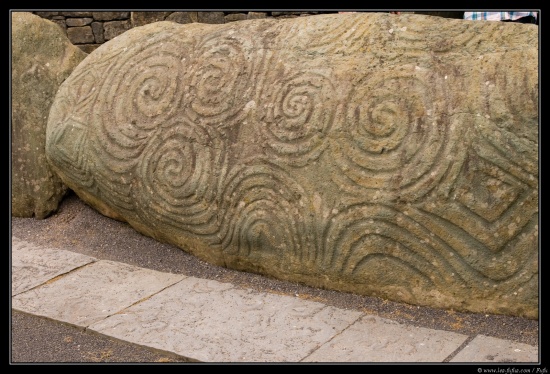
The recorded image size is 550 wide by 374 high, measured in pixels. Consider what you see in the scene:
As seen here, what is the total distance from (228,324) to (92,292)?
2.75 feet

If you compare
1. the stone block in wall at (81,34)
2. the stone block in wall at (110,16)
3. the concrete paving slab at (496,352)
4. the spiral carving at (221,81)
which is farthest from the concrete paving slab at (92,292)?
the stone block in wall at (81,34)

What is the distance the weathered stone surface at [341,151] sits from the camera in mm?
3283

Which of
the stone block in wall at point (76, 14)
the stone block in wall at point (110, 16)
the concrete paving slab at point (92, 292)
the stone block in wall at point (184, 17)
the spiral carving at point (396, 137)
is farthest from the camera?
the stone block in wall at point (76, 14)

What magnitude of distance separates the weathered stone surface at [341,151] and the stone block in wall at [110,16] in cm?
191

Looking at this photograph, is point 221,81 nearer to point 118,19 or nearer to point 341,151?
point 341,151

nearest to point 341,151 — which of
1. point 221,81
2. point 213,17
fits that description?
point 221,81

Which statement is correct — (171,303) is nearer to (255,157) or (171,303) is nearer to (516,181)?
(255,157)

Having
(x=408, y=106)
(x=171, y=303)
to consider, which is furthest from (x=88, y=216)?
(x=408, y=106)

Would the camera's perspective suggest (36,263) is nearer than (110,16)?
Yes

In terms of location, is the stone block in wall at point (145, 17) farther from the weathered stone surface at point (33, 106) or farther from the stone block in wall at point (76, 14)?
the weathered stone surface at point (33, 106)

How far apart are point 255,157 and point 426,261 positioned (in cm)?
99

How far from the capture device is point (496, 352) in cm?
301

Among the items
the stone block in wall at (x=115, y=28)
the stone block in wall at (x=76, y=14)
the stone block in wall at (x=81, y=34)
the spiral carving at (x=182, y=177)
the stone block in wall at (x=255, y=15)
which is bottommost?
the spiral carving at (x=182, y=177)

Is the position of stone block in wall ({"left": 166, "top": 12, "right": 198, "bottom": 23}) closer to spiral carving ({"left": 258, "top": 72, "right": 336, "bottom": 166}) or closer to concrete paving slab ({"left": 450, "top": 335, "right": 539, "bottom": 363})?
spiral carving ({"left": 258, "top": 72, "right": 336, "bottom": 166})
